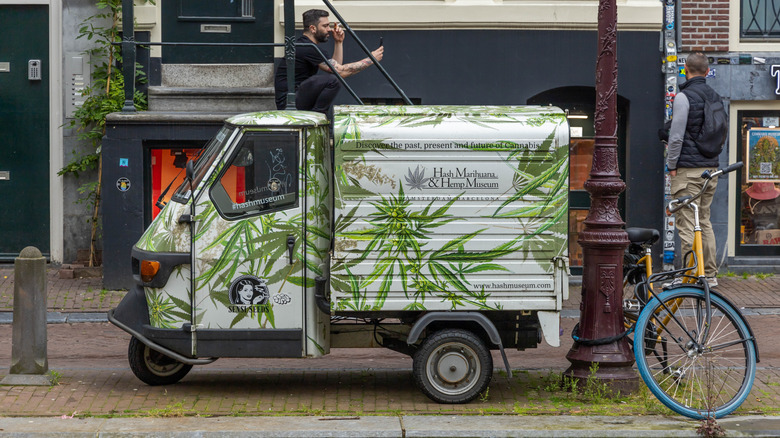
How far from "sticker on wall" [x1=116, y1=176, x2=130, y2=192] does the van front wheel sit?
565 centimetres

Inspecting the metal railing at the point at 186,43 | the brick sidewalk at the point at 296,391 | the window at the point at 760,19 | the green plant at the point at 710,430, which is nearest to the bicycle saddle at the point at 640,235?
the brick sidewalk at the point at 296,391

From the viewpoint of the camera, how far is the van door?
22.4ft

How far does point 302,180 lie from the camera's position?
6.84 m

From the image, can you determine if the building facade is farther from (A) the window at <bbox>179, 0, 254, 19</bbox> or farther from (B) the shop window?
(B) the shop window

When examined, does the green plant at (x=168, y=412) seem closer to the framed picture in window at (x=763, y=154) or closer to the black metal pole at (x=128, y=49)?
the black metal pole at (x=128, y=49)

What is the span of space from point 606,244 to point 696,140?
14.3 feet

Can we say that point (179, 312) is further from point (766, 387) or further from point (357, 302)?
point (766, 387)

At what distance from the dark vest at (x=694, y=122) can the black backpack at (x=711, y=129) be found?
1.3 inches

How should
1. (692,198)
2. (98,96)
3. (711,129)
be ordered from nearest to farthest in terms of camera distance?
1. (692,198)
2. (711,129)
3. (98,96)

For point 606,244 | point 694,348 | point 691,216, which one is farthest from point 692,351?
point 691,216

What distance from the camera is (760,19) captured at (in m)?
12.8

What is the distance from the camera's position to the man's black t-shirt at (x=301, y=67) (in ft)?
34.2

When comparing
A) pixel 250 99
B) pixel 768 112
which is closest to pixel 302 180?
pixel 250 99

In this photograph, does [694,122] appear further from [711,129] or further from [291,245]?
[291,245]
